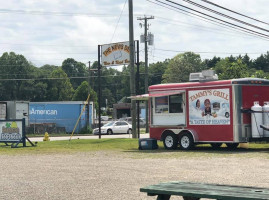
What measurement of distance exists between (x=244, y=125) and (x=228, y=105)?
1.00 metres

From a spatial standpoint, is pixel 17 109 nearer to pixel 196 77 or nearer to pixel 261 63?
pixel 196 77

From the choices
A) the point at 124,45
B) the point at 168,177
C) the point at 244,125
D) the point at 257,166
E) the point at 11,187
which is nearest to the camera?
the point at 11,187

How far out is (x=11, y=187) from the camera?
37.8ft

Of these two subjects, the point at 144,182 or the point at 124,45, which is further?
the point at 124,45

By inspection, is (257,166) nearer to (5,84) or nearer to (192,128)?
(192,128)

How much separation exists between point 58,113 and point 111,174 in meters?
40.6

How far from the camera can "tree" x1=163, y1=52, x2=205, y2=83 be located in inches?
4254

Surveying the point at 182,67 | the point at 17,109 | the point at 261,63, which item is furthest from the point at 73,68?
the point at 17,109

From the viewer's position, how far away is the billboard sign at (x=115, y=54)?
3222 centimetres

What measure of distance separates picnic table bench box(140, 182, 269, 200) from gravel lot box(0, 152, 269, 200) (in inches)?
102

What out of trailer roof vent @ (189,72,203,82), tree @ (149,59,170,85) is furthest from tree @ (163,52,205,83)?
trailer roof vent @ (189,72,203,82)

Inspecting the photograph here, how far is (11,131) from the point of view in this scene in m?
27.2

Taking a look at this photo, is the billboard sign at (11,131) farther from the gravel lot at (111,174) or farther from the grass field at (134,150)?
the gravel lot at (111,174)

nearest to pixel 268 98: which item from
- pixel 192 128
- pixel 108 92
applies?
pixel 192 128
